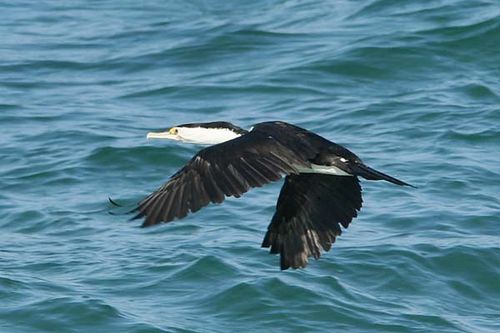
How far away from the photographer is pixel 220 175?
6.37m

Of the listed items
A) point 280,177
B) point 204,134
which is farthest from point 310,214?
point 280,177

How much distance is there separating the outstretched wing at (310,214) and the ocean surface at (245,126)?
86 centimetres

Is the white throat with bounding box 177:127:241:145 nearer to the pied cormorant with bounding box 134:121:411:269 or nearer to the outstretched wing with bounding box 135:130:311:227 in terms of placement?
the pied cormorant with bounding box 134:121:411:269

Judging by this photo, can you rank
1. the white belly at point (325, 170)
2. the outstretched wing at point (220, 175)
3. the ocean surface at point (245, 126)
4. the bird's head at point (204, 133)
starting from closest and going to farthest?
the outstretched wing at point (220, 175), the white belly at point (325, 170), the bird's head at point (204, 133), the ocean surface at point (245, 126)

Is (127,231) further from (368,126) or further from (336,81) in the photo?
(336,81)

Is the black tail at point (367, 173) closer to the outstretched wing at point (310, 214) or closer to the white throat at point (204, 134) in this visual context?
the outstretched wing at point (310, 214)

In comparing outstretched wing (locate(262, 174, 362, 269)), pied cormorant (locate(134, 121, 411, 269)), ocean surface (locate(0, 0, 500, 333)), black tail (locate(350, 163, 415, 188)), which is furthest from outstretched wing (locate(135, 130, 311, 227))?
ocean surface (locate(0, 0, 500, 333))

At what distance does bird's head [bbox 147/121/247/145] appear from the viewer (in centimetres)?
737

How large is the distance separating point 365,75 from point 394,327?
196 inches

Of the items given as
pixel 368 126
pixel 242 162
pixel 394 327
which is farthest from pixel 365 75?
pixel 242 162

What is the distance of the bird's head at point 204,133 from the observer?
737cm

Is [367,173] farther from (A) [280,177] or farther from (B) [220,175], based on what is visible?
(B) [220,175]

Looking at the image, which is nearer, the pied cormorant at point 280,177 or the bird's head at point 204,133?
the pied cormorant at point 280,177

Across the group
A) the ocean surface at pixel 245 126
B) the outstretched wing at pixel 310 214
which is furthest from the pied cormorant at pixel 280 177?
the ocean surface at pixel 245 126
